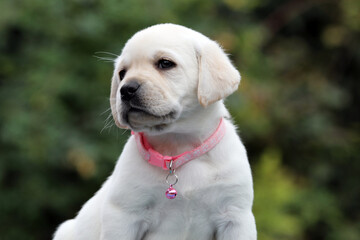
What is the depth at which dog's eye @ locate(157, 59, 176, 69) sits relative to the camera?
3.19 metres

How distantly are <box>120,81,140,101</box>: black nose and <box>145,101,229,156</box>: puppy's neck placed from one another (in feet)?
1.25

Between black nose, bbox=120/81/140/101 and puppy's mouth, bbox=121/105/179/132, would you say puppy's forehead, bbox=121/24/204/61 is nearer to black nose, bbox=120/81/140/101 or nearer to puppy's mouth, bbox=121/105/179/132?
black nose, bbox=120/81/140/101

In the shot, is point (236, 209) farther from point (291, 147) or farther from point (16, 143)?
point (291, 147)

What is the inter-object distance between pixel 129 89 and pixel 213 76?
18.0 inches

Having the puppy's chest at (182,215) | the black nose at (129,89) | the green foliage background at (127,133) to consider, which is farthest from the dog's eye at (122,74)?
the green foliage background at (127,133)

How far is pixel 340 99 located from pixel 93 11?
3901mm

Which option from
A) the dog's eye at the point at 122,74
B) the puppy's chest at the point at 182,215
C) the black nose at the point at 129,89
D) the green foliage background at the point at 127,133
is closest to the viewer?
the black nose at the point at 129,89

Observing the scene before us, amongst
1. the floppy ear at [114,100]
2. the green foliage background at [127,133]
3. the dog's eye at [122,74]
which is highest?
the dog's eye at [122,74]

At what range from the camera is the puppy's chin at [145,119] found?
10.3 ft

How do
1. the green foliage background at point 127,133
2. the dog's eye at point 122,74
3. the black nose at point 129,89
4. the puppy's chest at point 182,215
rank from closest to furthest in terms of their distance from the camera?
the black nose at point 129,89
the puppy's chest at point 182,215
the dog's eye at point 122,74
the green foliage background at point 127,133

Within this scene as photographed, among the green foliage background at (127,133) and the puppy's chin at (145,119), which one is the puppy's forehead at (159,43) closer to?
the puppy's chin at (145,119)

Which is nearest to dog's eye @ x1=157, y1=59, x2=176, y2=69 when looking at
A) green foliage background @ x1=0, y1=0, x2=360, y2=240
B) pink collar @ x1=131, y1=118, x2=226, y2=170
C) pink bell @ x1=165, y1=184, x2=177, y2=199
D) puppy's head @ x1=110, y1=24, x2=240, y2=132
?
puppy's head @ x1=110, y1=24, x2=240, y2=132

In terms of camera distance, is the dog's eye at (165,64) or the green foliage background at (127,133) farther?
the green foliage background at (127,133)

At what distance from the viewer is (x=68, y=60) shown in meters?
7.07
